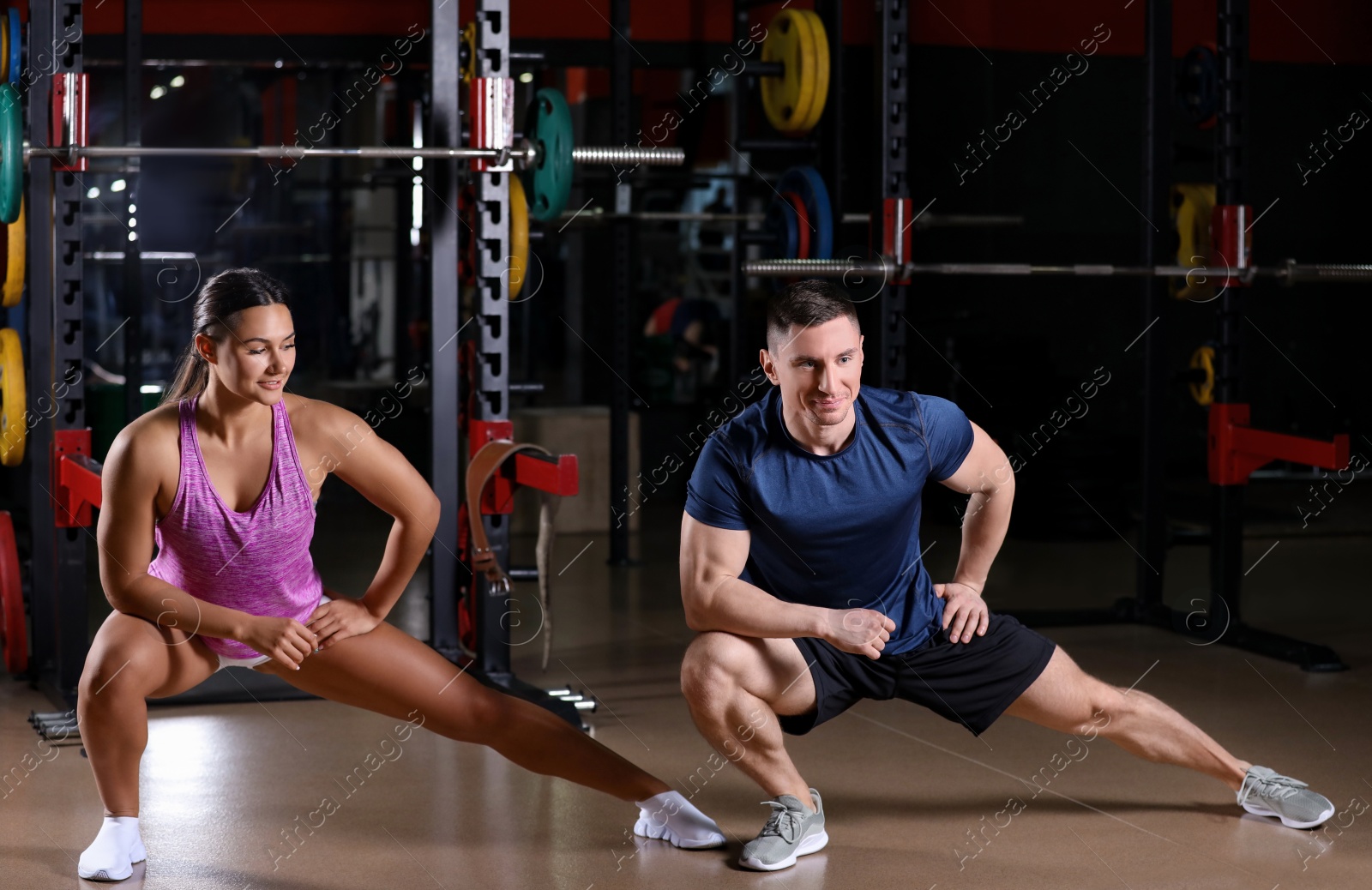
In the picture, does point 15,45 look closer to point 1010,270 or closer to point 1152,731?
point 1010,270

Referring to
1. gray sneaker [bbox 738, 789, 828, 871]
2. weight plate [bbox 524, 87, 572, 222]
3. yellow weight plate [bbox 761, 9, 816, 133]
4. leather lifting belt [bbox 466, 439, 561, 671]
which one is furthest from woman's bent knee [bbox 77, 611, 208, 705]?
yellow weight plate [bbox 761, 9, 816, 133]

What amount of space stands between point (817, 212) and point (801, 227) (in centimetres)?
7

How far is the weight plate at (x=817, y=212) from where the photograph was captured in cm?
454

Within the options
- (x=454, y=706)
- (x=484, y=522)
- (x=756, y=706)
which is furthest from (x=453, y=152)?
(x=756, y=706)

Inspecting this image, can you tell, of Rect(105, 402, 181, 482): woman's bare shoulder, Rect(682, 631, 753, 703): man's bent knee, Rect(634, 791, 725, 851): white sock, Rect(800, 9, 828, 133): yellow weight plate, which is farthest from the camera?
Rect(800, 9, 828, 133): yellow weight plate

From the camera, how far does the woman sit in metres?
2.25

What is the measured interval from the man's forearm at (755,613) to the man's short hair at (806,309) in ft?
1.30

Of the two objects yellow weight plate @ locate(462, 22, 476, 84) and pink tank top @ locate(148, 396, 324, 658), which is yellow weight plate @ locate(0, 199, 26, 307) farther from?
pink tank top @ locate(148, 396, 324, 658)

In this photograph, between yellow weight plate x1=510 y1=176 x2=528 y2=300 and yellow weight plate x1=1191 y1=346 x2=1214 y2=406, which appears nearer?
yellow weight plate x1=510 y1=176 x2=528 y2=300

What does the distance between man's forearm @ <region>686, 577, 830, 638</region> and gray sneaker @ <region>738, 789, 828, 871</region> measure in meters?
0.33

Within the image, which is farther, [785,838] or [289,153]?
[289,153]

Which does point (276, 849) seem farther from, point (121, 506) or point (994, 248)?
point (994, 248)

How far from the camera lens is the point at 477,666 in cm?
359

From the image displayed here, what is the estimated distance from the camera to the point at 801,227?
4.61 metres
